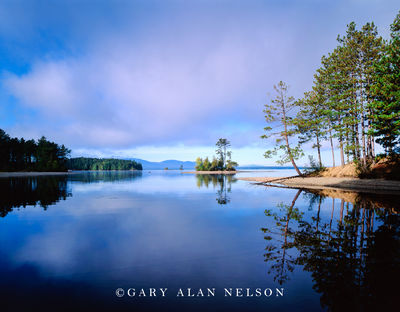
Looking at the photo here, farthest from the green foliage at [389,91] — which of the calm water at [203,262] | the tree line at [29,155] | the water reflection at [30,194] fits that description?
the tree line at [29,155]

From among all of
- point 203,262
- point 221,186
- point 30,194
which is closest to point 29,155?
point 30,194

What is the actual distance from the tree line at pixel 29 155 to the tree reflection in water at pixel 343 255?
364ft

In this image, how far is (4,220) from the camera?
11562mm

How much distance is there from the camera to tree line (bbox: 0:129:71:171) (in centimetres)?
8400

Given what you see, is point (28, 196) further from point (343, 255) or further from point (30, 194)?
point (343, 255)

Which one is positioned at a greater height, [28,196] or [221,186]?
[28,196]

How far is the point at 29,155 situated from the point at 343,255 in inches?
4979

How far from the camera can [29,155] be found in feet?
316

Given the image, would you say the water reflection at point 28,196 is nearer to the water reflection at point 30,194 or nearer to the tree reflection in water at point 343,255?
the water reflection at point 30,194

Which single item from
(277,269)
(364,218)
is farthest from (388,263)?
(364,218)

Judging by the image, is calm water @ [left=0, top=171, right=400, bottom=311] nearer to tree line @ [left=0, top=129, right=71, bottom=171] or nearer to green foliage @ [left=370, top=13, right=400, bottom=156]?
green foliage @ [left=370, top=13, right=400, bottom=156]

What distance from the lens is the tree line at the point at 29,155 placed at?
8400 cm

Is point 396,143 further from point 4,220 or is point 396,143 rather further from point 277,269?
point 4,220

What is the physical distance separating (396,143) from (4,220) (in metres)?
39.1
